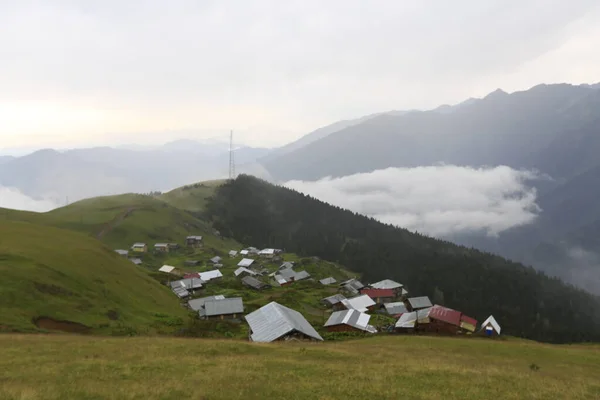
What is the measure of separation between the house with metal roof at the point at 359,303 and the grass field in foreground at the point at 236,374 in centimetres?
7546

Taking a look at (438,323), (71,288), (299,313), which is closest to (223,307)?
(299,313)

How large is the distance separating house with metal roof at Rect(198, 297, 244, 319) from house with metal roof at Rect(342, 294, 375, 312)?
37.4m

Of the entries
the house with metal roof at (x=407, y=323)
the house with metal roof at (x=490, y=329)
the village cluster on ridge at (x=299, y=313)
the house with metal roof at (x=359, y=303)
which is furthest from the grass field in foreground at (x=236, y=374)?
the house with metal roof at (x=359, y=303)

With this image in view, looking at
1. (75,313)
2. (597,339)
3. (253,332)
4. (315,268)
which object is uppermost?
(75,313)

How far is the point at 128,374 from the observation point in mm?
24672

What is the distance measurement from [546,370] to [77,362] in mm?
39805

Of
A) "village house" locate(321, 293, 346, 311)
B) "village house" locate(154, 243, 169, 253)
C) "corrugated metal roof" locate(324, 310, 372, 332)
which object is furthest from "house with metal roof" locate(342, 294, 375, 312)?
"village house" locate(154, 243, 169, 253)

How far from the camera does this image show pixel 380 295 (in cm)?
13862

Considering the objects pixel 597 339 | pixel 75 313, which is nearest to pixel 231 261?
pixel 75 313

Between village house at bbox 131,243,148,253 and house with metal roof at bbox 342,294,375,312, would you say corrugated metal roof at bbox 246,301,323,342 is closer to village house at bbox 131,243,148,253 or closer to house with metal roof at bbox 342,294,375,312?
Answer: house with metal roof at bbox 342,294,375,312

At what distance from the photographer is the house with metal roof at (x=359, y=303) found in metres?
113

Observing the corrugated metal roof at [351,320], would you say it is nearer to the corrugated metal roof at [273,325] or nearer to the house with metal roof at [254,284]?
the corrugated metal roof at [273,325]

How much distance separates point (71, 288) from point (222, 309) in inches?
1364

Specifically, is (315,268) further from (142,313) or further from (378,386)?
(378,386)
